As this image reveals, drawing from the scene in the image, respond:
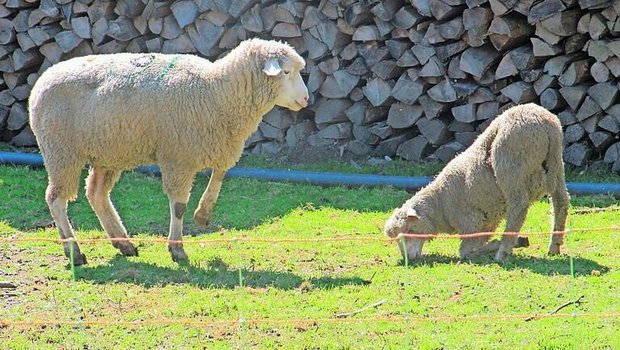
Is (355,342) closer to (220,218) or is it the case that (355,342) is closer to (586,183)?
(220,218)

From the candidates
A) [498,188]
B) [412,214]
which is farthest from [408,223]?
[498,188]

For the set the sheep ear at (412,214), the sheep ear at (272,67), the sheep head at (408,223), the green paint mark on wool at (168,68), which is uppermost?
the sheep ear at (272,67)

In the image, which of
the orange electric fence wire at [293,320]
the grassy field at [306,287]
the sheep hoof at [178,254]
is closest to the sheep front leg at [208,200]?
the grassy field at [306,287]

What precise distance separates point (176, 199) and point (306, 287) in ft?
5.00

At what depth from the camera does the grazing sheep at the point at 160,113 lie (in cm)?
862

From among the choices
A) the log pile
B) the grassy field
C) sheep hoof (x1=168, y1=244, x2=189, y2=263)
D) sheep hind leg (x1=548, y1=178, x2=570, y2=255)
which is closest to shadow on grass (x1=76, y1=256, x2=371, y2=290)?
the grassy field

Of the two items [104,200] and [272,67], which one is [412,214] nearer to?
[272,67]

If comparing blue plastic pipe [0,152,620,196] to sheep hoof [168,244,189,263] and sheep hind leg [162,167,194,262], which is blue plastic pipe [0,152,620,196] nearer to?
sheep hind leg [162,167,194,262]

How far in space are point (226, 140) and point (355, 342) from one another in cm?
272

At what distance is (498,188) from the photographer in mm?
8656

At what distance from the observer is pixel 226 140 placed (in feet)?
28.7

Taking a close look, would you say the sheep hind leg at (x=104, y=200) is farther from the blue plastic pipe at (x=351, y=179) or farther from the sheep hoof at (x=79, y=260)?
the blue plastic pipe at (x=351, y=179)

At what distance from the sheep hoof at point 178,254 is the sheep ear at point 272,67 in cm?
160

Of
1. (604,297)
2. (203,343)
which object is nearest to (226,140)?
(203,343)
